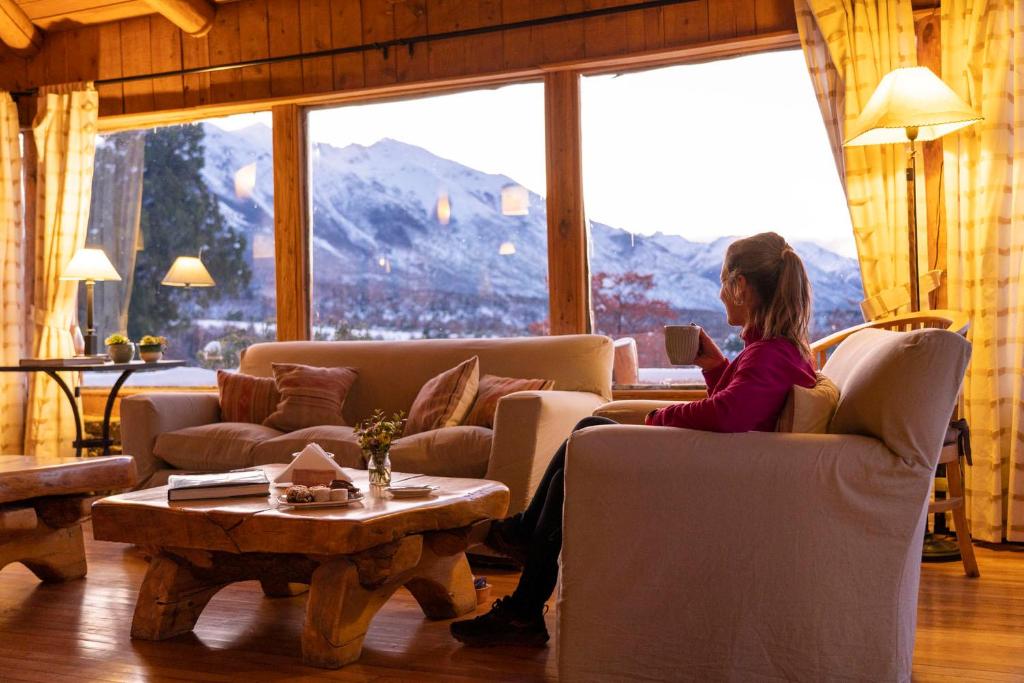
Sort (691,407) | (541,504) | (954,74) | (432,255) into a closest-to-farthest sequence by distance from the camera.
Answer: (691,407), (541,504), (954,74), (432,255)

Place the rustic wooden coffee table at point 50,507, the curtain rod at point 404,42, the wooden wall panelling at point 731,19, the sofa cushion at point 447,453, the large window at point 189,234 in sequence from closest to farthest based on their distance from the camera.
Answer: the rustic wooden coffee table at point 50,507, the sofa cushion at point 447,453, the wooden wall panelling at point 731,19, the curtain rod at point 404,42, the large window at point 189,234

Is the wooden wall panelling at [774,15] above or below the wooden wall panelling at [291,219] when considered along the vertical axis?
above

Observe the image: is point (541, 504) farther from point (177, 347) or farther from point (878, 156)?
point (177, 347)

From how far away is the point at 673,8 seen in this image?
187 inches

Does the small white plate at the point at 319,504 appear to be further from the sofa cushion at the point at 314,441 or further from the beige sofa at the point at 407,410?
the sofa cushion at the point at 314,441

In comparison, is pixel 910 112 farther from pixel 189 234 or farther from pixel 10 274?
pixel 10 274

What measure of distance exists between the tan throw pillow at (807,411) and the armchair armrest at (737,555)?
0.22 feet

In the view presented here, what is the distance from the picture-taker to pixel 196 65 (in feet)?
19.1

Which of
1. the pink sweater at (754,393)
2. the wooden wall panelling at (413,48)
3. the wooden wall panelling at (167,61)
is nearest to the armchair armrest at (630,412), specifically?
the pink sweater at (754,393)

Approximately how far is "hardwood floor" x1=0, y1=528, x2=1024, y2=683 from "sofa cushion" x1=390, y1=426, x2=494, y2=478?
0.42m

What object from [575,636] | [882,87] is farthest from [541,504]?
[882,87]

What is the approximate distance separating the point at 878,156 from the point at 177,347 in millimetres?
4022

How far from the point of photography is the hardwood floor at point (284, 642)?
254cm

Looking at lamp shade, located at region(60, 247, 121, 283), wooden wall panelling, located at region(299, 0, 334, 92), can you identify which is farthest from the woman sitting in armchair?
lamp shade, located at region(60, 247, 121, 283)
